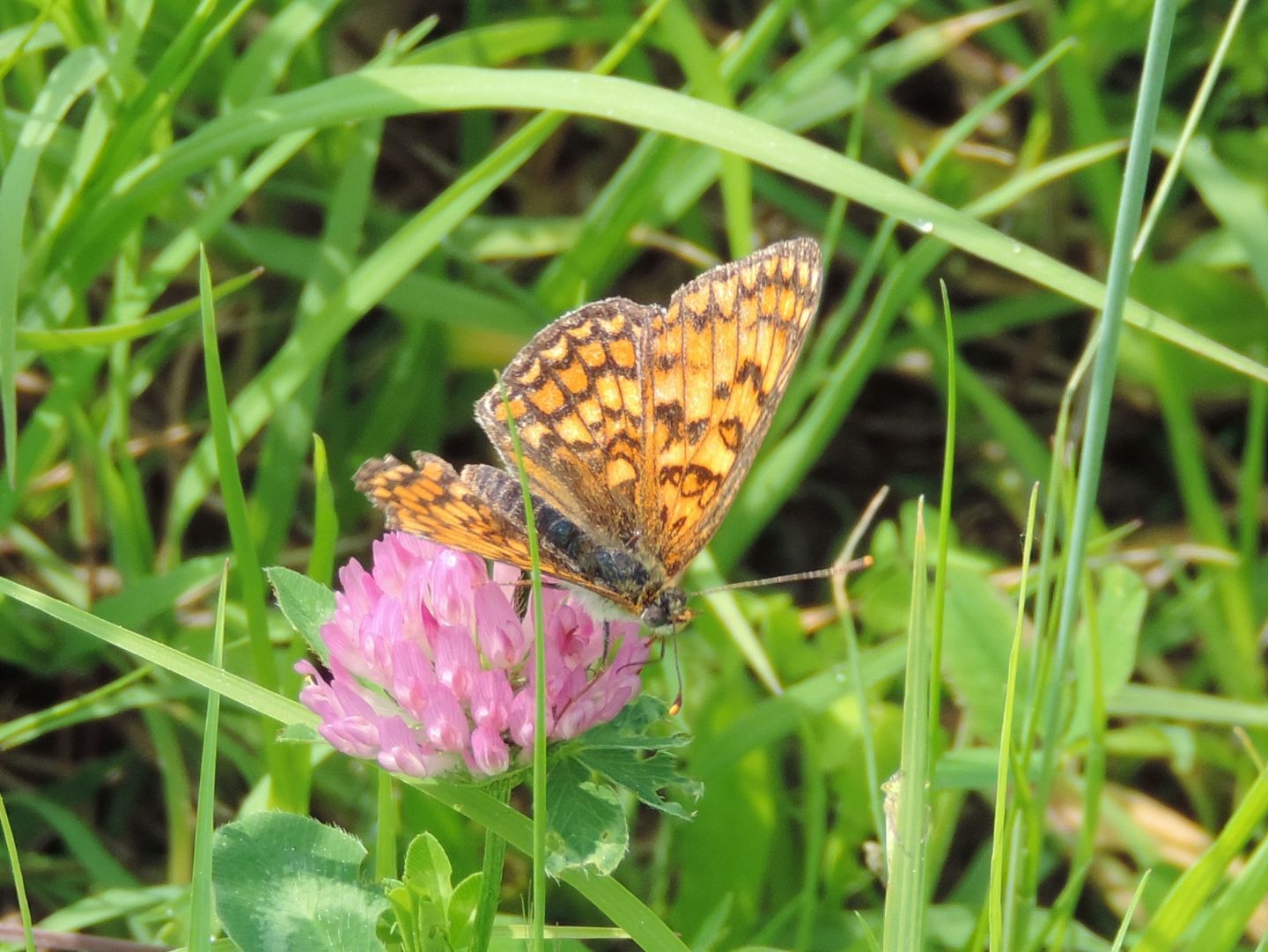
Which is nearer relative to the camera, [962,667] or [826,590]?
[962,667]

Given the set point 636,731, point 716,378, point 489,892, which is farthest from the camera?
point 716,378

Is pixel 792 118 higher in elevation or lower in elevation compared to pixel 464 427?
higher

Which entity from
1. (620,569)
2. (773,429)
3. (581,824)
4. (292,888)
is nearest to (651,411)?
(620,569)

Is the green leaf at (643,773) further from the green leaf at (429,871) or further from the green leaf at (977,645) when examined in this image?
the green leaf at (977,645)

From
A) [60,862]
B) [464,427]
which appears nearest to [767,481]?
[464,427]

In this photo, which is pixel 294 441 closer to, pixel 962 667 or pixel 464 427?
pixel 464 427

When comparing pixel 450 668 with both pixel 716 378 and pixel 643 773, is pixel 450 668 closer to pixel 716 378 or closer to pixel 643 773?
pixel 643 773

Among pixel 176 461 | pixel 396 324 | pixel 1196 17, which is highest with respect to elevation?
pixel 1196 17
